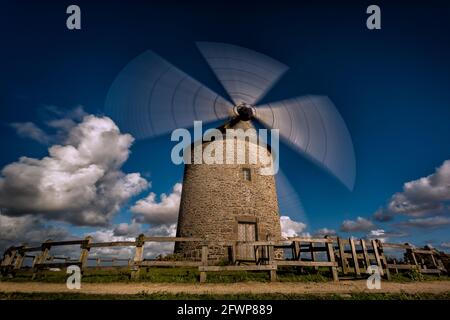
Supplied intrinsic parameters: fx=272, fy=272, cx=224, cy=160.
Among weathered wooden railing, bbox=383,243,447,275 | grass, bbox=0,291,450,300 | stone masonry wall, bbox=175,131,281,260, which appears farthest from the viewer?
stone masonry wall, bbox=175,131,281,260

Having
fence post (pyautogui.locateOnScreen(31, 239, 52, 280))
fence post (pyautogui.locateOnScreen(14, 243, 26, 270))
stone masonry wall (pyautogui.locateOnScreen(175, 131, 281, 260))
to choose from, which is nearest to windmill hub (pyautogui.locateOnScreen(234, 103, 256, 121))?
stone masonry wall (pyautogui.locateOnScreen(175, 131, 281, 260))

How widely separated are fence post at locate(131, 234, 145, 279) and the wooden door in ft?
21.9

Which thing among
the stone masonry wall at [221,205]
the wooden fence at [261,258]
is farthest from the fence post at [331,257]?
the stone masonry wall at [221,205]

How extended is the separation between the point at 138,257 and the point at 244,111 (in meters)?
10.6

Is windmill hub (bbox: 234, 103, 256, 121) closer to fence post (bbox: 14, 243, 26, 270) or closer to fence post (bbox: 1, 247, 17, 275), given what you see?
fence post (bbox: 14, 243, 26, 270)

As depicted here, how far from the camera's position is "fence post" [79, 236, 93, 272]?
29.0ft

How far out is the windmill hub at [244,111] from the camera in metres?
16.4

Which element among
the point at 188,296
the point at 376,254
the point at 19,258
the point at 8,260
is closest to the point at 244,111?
the point at 376,254

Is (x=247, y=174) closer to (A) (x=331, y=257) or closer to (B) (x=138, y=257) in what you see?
(A) (x=331, y=257)
